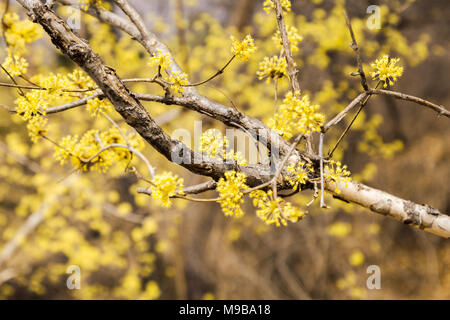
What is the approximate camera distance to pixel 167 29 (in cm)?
414

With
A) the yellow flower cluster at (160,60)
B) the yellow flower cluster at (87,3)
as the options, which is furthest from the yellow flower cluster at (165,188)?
the yellow flower cluster at (87,3)

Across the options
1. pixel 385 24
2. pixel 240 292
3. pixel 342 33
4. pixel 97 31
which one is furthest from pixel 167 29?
pixel 240 292

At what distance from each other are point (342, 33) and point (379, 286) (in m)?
3.48

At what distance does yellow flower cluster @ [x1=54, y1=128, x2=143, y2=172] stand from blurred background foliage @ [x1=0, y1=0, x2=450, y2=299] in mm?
2355

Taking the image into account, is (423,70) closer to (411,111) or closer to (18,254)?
(411,111)

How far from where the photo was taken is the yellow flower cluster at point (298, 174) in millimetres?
1157

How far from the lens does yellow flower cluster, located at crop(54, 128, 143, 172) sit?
1.47m

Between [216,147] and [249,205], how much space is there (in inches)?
160

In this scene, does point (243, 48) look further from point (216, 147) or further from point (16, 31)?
point (16, 31)

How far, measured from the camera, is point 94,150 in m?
1.52

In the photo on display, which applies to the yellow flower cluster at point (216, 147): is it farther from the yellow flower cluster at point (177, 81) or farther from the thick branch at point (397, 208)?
the thick branch at point (397, 208)

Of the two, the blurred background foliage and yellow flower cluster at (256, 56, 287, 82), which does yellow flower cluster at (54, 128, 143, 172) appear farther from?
the blurred background foliage

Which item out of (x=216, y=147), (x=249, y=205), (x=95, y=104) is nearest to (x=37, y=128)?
(x=95, y=104)

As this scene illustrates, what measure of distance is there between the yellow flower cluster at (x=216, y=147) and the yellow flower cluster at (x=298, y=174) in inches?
7.4
